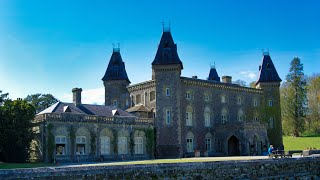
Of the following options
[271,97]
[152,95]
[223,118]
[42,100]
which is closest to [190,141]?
[223,118]

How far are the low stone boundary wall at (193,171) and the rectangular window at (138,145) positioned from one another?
61.2 ft

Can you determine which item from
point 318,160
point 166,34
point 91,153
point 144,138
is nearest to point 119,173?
point 318,160

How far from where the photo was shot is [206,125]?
166 feet

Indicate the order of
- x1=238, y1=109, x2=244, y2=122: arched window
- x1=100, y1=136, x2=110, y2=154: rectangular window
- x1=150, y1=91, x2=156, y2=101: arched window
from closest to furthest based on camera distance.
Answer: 1. x1=100, y1=136, x2=110, y2=154: rectangular window
2. x1=150, y1=91, x2=156, y2=101: arched window
3. x1=238, y1=109, x2=244, y2=122: arched window

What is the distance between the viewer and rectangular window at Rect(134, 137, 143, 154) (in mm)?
43406

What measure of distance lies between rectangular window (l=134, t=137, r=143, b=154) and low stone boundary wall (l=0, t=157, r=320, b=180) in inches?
734

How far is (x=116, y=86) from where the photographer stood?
5212 centimetres

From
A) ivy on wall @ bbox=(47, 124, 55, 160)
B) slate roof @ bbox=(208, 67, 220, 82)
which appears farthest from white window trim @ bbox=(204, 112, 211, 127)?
ivy on wall @ bbox=(47, 124, 55, 160)

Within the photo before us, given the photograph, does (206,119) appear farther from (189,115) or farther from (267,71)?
(267,71)

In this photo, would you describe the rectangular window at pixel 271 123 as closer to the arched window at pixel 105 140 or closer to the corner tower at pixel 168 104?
the corner tower at pixel 168 104

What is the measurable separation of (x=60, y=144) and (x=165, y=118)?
12.0m

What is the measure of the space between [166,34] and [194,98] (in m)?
7.66

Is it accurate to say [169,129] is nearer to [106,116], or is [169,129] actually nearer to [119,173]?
[106,116]

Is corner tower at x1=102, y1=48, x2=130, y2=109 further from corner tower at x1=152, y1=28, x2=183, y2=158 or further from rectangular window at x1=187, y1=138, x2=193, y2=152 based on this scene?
→ rectangular window at x1=187, y1=138, x2=193, y2=152
